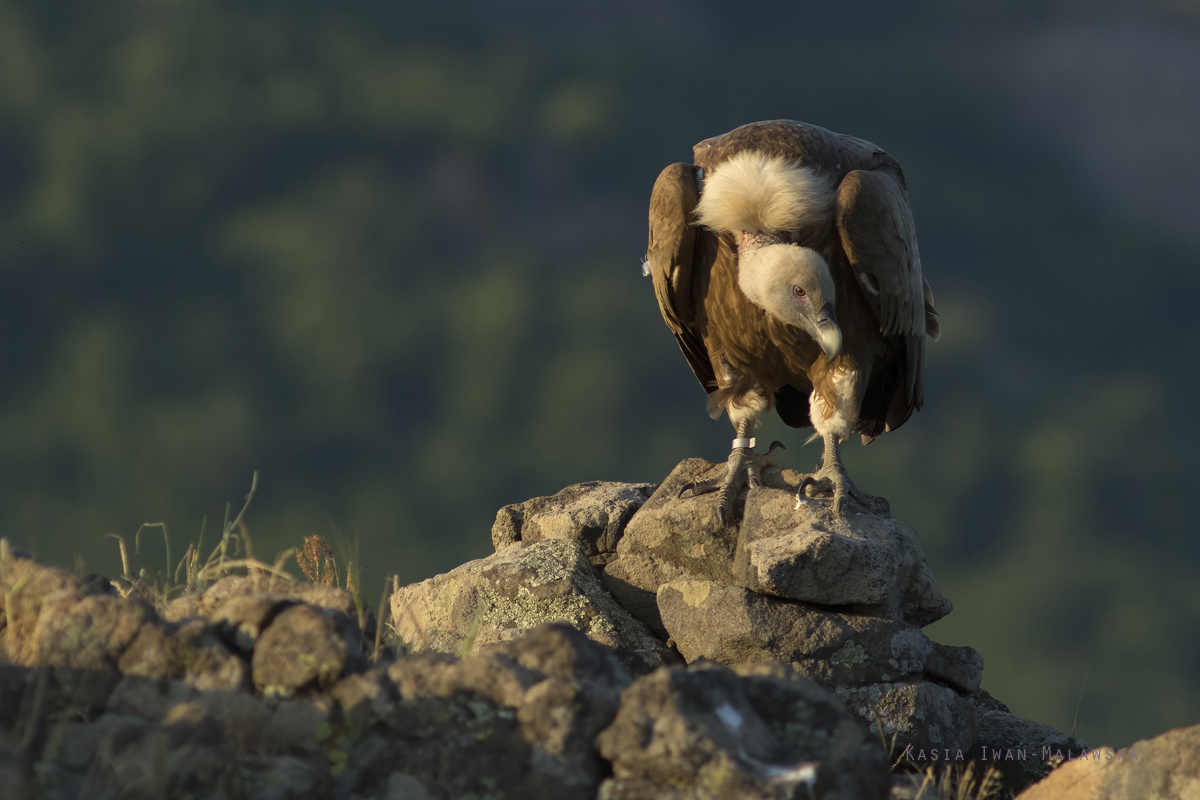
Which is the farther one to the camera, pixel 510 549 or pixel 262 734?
pixel 510 549

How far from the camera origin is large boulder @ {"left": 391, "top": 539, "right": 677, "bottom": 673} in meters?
5.31

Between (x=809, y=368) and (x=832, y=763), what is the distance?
12.5ft

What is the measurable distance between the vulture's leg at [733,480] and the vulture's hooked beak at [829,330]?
0.70 m

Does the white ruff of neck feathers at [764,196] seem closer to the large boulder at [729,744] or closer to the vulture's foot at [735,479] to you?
the vulture's foot at [735,479]

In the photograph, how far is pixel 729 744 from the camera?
2.44m

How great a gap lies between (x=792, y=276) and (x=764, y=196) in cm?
44

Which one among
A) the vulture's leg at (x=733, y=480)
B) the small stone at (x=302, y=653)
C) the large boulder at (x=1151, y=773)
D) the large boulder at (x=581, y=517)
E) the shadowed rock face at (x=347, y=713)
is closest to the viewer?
the shadowed rock face at (x=347, y=713)

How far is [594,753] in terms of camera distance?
8.18ft

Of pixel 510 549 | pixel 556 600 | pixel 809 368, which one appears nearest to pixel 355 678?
pixel 556 600

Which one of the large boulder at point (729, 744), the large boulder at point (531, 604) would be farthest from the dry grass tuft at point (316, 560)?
the large boulder at point (729, 744)

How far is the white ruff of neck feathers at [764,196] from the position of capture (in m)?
5.64

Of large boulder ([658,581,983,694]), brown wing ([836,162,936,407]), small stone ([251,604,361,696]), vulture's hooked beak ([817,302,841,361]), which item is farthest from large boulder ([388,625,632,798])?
brown wing ([836,162,936,407])

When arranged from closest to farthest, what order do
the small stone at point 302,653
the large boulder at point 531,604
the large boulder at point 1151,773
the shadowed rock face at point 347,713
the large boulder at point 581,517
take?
1. the shadowed rock face at point 347,713
2. the small stone at point 302,653
3. the large boulder at point 1151,773
4. the large boulder at point 531,604
5. the large boulder at point 581,517

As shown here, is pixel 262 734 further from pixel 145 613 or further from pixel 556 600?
pixel 556 600
